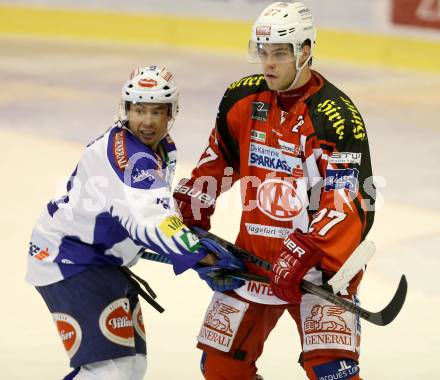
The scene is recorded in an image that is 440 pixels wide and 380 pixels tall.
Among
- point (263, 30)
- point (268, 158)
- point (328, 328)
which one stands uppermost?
point (263, 30)

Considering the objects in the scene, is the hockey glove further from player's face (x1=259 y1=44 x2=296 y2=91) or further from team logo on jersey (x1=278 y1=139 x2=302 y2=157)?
player's face (x1=259 y1=44 x2=296 y2=91)

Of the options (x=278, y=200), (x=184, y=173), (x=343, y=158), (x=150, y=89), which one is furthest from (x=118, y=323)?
(x=184, y=173)

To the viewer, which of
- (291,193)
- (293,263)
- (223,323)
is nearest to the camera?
(293,263)

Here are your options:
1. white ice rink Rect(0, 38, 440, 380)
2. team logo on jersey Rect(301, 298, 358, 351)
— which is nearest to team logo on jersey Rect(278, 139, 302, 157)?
team logo on jersey Rect(301, 298, 358, 351)

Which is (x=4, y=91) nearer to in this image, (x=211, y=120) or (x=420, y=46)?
(x=211, y=120)

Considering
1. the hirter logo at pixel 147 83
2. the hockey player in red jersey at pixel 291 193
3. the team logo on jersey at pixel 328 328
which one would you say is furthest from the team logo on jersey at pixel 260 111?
the team logo on jersey at pixel 328 328

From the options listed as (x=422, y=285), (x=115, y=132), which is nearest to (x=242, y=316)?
(x=115, y=132)

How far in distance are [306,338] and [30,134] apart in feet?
17.1

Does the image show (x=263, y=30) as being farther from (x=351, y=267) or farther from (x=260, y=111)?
(x=351, y=267)

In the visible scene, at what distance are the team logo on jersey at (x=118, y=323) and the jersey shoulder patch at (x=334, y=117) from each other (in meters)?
0.84

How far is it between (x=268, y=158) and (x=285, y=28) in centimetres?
42

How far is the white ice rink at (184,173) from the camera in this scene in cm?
454

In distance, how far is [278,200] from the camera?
3.60 metres

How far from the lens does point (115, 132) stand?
3449 mm
